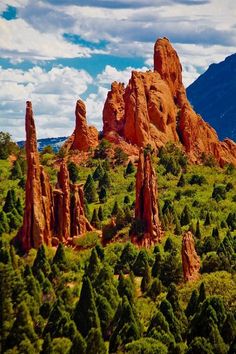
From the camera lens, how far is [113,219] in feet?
340

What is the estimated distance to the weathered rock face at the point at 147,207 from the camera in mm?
98062

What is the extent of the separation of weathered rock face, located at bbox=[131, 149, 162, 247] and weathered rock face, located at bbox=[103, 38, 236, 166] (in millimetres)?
43963

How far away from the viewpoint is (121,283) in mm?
77812

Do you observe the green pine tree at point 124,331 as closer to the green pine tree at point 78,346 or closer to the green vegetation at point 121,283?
the green vegetation at point 121,283

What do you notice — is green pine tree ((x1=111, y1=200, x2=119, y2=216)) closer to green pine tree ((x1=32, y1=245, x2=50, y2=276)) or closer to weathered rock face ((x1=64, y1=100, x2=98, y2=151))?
green pine tree ((x1=32, y1=245, x2=50, y2=276))

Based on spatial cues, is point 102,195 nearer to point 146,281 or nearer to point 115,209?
point 115,209

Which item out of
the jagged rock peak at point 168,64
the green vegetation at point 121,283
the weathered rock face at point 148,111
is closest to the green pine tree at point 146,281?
the green vegetation at point 121,283

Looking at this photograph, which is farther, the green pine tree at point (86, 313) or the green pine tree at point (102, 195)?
the green pine tree at point (102, 195)

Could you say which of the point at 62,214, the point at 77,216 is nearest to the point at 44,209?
the point at 62,214

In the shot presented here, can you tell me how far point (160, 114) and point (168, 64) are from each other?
1756 centimetres

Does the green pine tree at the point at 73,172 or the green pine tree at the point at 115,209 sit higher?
the green pine tree at the point at 73,172

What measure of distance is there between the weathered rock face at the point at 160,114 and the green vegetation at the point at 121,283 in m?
20.2

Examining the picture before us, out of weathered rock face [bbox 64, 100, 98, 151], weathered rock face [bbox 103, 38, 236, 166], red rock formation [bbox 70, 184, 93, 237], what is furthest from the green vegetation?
weathered rock face [bbox 103, 38, 236, 166]

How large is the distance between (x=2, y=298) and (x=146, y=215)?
112 ft
